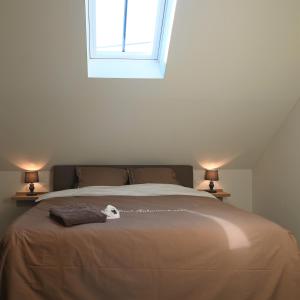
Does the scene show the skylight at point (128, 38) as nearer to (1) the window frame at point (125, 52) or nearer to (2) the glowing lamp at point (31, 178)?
(1) the window frame at point (125, 52)

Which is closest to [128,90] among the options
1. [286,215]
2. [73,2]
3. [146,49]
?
[146,49]

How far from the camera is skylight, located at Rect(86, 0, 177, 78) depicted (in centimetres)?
296

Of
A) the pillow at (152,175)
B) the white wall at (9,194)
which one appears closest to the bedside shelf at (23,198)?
the white wall at (9,194)

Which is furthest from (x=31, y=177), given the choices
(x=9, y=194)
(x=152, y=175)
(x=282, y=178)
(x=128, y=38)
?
(x=282, y=178)

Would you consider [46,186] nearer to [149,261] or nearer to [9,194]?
[9,194]

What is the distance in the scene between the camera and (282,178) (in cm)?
367

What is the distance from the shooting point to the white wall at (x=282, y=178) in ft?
11.2

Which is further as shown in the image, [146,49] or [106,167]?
[106,167]

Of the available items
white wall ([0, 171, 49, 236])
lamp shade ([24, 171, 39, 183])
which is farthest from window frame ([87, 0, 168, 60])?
white wall ([0, 171, 49, 236])

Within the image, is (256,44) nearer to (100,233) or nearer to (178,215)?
(178,215)

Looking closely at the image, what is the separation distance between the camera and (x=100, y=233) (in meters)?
1.84

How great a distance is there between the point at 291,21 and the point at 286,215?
202cm

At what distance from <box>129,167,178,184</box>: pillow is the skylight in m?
1.16

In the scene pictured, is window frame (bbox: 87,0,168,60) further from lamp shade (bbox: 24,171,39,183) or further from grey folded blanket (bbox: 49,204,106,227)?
grey folded blanket (bbox: 49,204,106,227)
